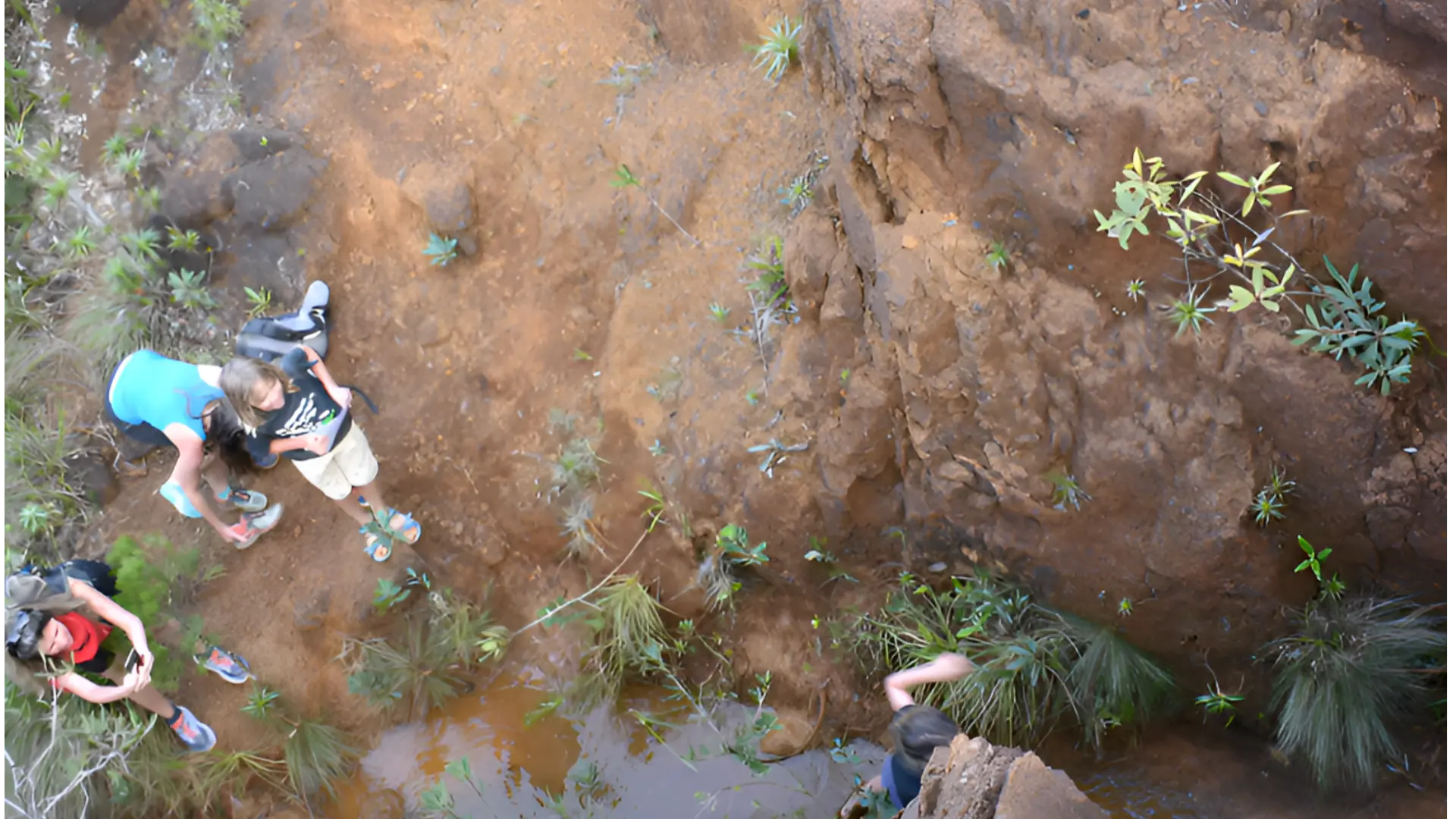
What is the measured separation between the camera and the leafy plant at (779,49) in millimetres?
3773

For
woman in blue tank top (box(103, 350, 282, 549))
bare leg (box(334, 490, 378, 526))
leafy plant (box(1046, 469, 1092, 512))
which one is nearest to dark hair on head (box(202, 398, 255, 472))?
woman in blue tank top (box(103, 350, 282, 549))

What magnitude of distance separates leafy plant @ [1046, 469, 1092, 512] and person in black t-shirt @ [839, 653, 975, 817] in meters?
0.71

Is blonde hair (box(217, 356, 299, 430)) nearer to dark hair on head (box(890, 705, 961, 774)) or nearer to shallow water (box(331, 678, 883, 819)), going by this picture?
shallow water (box(331, 678, 883, 819))

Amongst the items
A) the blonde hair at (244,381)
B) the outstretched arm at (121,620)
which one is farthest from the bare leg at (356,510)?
the outstretched arm at (121,620)

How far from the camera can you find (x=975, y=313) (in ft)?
9.90

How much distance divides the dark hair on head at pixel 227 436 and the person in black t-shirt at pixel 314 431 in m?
0.12

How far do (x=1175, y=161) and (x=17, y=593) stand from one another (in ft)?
13.9

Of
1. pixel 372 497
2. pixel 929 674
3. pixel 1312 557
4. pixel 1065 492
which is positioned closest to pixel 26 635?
pixel 372 497

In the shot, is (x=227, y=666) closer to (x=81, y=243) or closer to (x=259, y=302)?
(x=259, y=302)

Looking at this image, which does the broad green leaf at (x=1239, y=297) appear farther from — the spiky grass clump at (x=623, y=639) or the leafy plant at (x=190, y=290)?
the leafy plant at (x=190, y=290)

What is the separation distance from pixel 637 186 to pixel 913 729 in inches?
98.6

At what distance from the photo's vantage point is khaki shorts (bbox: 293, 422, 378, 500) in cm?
390

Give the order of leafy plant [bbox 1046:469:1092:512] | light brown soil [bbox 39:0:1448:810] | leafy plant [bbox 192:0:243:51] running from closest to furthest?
light brown soil [bbox 39:0:1448:810], leafy plant [bbox 1046:469:1092:512], leafy plant [bbox 192:0:243:51]

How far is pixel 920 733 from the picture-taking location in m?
3.04
